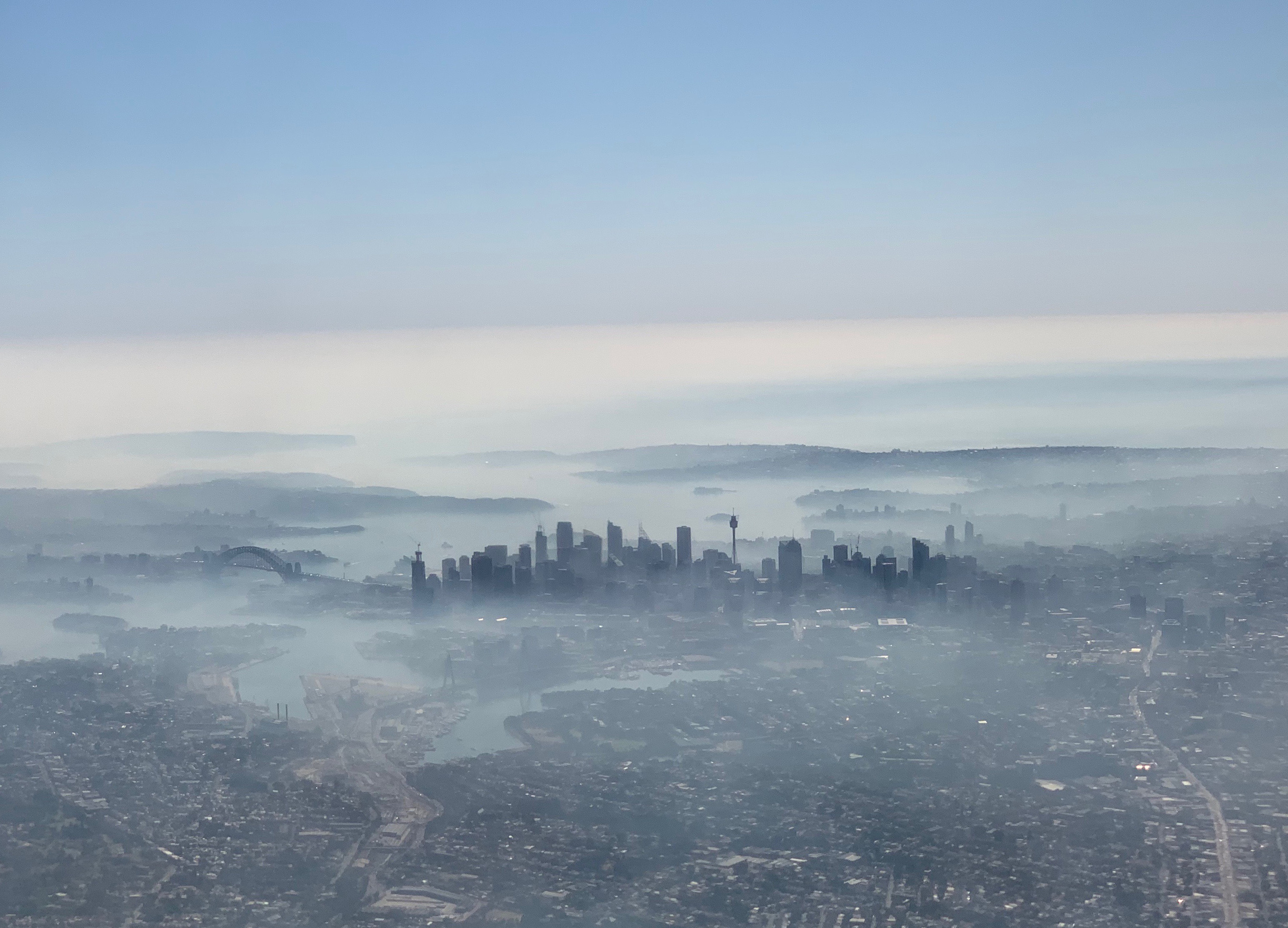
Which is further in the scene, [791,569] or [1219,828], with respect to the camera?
[791,569]

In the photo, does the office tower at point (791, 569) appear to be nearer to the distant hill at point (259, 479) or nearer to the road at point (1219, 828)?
the road at point (1219, 828)

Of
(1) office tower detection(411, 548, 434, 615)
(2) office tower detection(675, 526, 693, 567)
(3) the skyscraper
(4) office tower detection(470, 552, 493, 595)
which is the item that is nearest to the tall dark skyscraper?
(2) office tower detection(675, 526, 693, 567)

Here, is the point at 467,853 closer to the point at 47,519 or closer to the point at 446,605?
the point at 446,605

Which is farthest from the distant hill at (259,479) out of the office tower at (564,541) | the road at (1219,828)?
the road at (1219,828)

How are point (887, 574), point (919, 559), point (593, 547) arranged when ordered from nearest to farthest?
point (887, 574) < point (919, 559) < point (593, 547)

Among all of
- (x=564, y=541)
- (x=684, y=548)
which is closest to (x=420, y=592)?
(x=564, y=541)

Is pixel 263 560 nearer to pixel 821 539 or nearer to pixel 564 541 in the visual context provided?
pixel 564 541

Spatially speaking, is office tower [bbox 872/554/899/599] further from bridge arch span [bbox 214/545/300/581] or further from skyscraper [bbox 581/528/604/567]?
bridge arch span [bbox 214/545/300/581]
